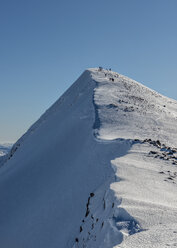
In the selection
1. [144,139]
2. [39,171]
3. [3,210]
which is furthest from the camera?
[39,171]

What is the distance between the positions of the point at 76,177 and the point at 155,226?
9613 millimetres

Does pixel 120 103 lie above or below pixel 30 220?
above

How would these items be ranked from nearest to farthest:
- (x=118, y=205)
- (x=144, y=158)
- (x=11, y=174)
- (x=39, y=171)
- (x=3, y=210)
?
(x=118, y=205) → (x=144, y=158) → (x=3, y=210) → (x=39, y=171) → (x=11, y=174)

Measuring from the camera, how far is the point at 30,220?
16.4 meters

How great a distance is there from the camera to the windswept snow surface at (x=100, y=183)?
774 cm

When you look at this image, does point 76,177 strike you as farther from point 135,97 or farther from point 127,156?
point 135,97

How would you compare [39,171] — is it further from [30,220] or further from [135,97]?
[135,97]

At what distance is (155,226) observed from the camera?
7.04 meters

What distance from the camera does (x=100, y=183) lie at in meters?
13.8

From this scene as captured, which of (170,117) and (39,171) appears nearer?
(39,171)

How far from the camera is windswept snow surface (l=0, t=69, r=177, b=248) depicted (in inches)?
305

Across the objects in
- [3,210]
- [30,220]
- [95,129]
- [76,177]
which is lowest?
[3,210]

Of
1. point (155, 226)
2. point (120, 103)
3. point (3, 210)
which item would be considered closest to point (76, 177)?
point (3, 210)

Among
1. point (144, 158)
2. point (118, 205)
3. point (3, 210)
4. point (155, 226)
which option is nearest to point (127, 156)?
point (144, 158)
